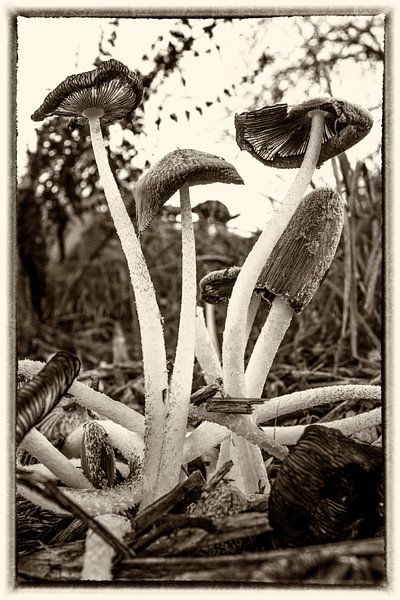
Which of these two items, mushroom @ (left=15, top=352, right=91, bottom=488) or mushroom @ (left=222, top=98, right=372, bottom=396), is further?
mushroom @ (left=222, top=98, right=372, bottom=396)

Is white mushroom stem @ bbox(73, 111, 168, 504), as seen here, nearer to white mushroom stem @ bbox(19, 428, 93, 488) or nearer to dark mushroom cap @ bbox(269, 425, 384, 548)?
white mushroom stem @ bbox(19, 428, 93, 488)

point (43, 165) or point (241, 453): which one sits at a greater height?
point (43, 165)

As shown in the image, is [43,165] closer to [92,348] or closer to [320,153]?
[92,348]

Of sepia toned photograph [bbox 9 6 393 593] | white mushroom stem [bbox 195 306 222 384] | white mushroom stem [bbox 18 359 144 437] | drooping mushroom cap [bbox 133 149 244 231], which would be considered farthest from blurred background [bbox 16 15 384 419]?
white mushroom stem [bbox 18 359 144 437]

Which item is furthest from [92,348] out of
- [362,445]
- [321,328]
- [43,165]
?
[362,445]

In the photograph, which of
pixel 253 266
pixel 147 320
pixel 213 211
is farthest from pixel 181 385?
pixel 213 211

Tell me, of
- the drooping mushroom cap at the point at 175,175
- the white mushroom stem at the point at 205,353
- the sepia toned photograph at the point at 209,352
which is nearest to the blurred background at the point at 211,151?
the sepia toned photograph at the point at 209,352
